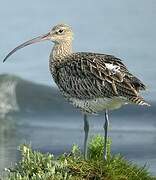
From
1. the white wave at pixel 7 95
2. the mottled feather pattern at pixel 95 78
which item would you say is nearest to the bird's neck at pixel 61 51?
the mottled feather pattern at pixel 95 78

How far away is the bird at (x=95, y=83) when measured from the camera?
1562cm

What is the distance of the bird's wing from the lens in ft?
51.4

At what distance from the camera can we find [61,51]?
1730 centimetres

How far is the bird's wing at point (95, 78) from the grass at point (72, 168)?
3.01ft

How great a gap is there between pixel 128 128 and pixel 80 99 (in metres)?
12.2

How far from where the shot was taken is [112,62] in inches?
631

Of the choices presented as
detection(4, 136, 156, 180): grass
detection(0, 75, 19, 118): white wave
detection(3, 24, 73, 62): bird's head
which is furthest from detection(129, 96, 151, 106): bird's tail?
detection(0, 75, 19, 118): white wave

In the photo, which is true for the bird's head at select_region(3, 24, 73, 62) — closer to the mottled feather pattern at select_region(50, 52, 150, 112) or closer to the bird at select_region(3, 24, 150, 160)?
the bird at select_region(3, 24, 150, 160)

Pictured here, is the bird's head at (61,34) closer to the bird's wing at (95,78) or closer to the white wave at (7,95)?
the bird's wing at (95,78)

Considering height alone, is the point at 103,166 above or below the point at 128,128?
below

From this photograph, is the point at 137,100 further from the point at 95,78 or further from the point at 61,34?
the point at 61,34

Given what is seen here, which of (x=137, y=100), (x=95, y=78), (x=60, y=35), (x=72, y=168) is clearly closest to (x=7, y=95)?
(x=60, y=35)

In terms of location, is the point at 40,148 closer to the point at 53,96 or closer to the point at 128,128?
the point at 128,128

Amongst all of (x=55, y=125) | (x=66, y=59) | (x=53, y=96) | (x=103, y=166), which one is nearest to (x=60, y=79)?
(x=66, y=59)
